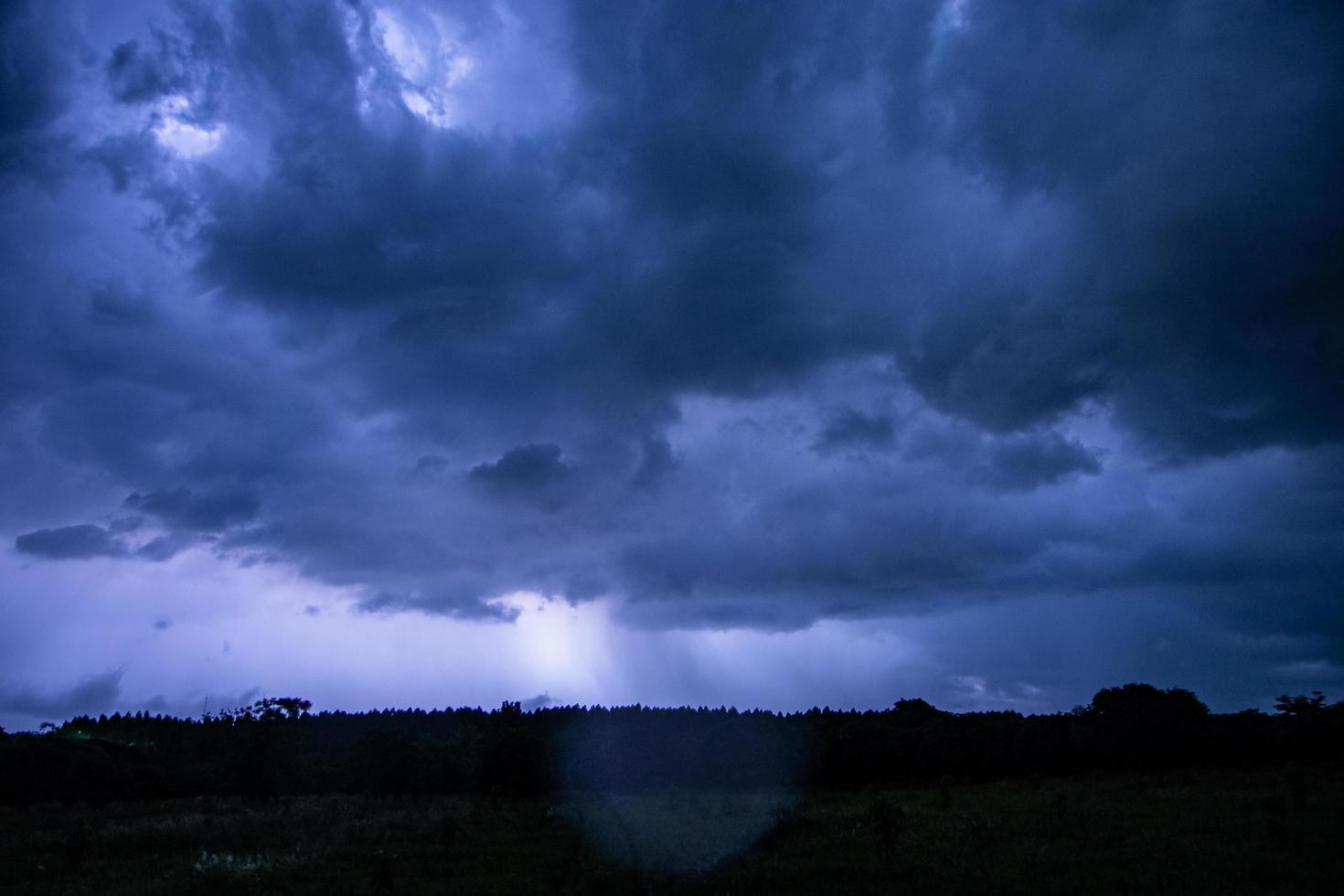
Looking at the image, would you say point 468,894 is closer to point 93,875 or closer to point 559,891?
point 559,891

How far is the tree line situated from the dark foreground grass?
31473mm

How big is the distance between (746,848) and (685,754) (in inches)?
2205

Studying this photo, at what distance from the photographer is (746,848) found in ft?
99.6

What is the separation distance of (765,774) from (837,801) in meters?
32.3

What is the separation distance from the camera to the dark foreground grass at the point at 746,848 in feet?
74.1

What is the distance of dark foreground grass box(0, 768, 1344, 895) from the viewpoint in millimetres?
22578

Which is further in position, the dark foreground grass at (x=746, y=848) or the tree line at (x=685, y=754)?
the tree line at (x=685, y=754)

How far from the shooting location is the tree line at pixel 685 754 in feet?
251

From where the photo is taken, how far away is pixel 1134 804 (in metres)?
37.0

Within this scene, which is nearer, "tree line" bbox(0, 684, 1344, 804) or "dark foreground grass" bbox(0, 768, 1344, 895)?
"dark foreground grass" bbox(0, 768, 1344, 895)

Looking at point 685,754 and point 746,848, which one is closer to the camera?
point 746,848

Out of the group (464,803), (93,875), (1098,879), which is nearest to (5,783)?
(464,803)

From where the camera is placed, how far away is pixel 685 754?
277 ft

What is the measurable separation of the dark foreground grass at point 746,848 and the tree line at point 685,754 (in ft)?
103
